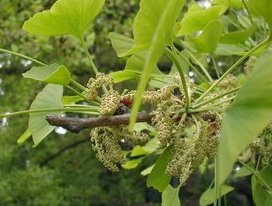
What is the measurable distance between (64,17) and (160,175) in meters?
0.21

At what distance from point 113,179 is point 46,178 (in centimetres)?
196

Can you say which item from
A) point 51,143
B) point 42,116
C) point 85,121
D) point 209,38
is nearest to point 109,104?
point 85,121

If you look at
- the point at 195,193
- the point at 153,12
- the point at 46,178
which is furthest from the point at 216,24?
the point at 195,193

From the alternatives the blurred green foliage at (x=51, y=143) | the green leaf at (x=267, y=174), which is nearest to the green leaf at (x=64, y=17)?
the green leaf at (x=267, y=174)

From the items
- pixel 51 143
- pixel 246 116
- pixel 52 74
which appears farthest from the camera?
pixel 51 143

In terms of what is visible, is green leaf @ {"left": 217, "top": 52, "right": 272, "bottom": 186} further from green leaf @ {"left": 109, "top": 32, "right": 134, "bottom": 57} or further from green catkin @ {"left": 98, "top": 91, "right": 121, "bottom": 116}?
green leaf @ {"left": 109, "top": 32, "right": 134, "bottom": 57}

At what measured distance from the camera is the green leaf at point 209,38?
75 centimetres

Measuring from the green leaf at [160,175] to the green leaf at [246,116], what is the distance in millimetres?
190

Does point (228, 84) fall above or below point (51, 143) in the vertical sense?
above

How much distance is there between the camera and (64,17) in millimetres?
673

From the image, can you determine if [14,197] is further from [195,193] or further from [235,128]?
[235,128]

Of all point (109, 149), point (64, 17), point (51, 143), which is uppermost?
point (64, 17)

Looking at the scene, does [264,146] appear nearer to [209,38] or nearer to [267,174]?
[267,174]

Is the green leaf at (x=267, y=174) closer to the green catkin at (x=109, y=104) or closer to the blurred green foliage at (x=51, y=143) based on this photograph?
the green catkin at (x=109, y=104)
